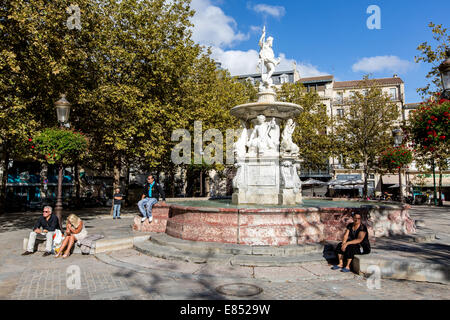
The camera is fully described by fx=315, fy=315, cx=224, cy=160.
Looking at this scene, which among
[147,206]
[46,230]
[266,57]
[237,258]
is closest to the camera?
[237,258]

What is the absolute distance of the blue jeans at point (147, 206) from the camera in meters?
10.4

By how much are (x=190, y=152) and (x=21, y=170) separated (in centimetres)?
2097

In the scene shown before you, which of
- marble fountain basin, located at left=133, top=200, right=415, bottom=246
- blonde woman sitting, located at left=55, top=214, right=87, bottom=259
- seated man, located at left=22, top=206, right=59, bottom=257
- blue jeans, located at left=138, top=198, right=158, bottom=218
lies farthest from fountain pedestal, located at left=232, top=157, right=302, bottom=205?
seated man, located at left=22, top=206, right=59, bottom=257

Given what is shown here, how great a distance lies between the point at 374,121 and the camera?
31.2 metres

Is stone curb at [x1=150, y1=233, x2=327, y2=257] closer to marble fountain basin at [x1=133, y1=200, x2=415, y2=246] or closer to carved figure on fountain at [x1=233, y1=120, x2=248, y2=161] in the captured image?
marble fountain basin at [x1=133, y1=200, x2=415, y2=246]

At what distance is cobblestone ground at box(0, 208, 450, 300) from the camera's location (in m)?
5.12

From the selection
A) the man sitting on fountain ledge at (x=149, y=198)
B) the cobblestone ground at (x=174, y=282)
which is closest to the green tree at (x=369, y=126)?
the man sitting on fountain ledge at (x=149, y=198)

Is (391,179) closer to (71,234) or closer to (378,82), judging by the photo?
(378,82)

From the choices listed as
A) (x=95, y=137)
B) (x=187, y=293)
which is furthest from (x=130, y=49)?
(x=187, y=293)

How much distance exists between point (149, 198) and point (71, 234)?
295 centimetres

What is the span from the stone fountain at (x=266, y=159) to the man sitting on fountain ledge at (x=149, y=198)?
2.76 meters

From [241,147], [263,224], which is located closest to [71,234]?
[263,224]

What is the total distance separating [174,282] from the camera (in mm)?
5809
